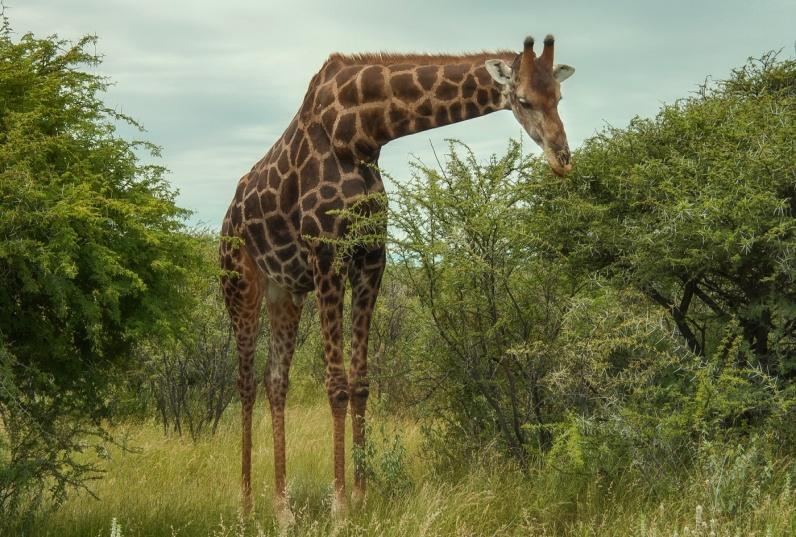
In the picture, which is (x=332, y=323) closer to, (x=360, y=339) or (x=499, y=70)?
(x=360, y=339)

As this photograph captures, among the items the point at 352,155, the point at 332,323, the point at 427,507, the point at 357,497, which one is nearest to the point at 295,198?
the point at 352,155

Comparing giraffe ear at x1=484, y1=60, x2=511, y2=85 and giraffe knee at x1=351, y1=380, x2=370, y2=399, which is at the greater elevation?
giraffe ear at x1=484, y1=60, x2=511, y2=85

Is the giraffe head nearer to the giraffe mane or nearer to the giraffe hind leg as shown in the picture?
the giraffe mane

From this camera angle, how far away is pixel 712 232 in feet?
23.0

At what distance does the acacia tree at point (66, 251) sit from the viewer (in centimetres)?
558

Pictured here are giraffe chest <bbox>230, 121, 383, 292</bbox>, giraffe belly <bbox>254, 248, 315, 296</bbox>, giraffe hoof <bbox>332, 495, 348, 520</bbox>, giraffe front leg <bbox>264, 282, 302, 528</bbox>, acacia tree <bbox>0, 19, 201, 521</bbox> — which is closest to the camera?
acacia tree <bbox>0, 19, 201, 521</bbox>

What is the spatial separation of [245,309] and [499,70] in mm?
3231

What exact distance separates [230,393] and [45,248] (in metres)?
6.96

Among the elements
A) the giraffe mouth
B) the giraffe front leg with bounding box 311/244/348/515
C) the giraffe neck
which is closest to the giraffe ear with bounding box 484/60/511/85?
the giraffe neck

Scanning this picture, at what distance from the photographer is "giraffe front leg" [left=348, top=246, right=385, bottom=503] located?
22.6ft

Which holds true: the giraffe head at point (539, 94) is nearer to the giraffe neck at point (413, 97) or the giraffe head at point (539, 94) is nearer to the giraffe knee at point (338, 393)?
the giraffe neck at point (413, 97)

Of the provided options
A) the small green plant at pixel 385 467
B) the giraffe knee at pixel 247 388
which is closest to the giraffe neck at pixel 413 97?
the small green plant at pixel 385 467

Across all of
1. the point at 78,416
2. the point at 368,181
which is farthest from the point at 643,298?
the point at 78,416

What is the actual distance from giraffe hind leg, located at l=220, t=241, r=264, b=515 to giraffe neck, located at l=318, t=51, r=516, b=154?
65.7 inches
